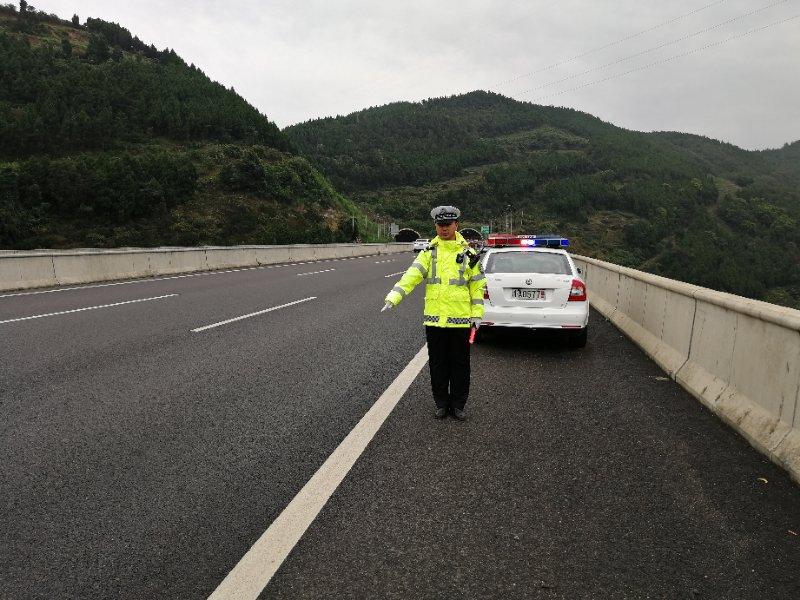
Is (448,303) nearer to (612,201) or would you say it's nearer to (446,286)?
(446,286)

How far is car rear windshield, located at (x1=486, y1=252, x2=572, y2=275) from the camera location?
331 inches

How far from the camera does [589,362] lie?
7414 mm

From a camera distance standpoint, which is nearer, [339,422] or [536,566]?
[536,566]

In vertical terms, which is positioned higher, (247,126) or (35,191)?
(247,126)

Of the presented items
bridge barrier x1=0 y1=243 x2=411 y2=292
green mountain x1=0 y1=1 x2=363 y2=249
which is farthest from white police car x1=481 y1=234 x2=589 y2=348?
green mountain x1=0 y1=1 x2=363 y2=249

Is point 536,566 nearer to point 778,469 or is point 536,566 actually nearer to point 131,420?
point 778,469

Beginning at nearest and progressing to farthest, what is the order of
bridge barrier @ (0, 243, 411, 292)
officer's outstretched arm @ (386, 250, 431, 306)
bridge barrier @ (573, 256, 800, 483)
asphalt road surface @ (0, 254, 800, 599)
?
asphalt road surface @ (0, 254, 800, 599) < bridge barrier @ (573, 256, 800, 483) < officer's outstretched arm @ (386, 250, 431, 306) < bridge barrier @ (0, 243, 411, 292)

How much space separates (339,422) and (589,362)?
3878 millimetres

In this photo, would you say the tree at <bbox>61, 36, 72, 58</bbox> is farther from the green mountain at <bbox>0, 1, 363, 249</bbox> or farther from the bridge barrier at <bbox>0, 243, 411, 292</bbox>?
the bridge barrier at <bbox>0, 243, 411, 292</bbox>

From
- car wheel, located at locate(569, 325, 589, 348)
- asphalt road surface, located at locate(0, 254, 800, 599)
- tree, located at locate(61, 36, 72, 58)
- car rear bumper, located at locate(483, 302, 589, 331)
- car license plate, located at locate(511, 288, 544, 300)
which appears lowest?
car wheel, located at locate(569, 325, 589, 348)

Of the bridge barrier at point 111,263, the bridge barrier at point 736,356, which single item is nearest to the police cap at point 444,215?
the bridge barrier at point 736,356

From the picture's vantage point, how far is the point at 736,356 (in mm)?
5098

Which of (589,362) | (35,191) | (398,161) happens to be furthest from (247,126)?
(589,362)

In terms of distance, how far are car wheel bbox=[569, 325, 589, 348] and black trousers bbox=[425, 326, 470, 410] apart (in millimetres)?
3441
